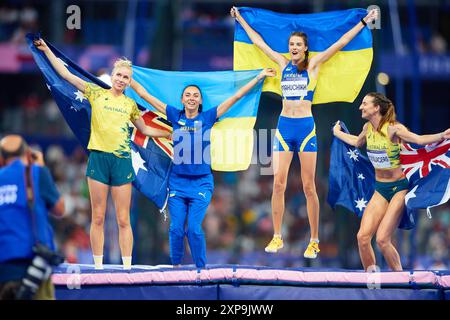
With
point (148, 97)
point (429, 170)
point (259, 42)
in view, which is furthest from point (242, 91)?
point (429, 170)

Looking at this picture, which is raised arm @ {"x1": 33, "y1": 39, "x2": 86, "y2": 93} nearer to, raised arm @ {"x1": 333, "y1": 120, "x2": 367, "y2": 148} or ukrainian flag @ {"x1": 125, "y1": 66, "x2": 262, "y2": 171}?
ukrainian flag @ {"x1": 125, "y1": 66, "x2": 262, "y2": 171}

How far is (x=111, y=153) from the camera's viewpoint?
1083 cm

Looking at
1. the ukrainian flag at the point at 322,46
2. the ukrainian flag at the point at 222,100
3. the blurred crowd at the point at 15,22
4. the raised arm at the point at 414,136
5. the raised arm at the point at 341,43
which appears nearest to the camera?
the raised arm at the point at 414,136

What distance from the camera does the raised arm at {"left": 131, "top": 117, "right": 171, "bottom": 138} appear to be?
444 inches

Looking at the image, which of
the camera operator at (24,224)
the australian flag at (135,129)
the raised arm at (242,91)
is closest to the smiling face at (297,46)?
the raised arm at (242,91)

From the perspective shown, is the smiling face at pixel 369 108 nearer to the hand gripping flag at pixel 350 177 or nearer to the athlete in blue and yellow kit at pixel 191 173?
the hand gripping flag at pixel 350 177

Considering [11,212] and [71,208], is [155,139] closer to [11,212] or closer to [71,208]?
[11,212]

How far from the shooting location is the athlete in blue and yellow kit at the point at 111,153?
1083 cm

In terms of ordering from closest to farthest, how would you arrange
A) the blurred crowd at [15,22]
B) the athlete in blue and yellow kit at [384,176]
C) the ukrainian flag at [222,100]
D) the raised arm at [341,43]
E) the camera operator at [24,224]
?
1. the camera operator at [24,224]
2. the athlete in blue and yellow kit at [384,176]
3. the raised arm at [341,43]
4. the ukrainian flag at [222,100]
5. the blurred crowd at [15,22]

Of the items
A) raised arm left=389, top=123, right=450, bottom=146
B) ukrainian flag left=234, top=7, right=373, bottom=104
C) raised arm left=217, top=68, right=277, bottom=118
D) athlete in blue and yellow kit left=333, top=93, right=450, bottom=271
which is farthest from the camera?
ukrainian flag left=234, top=7, right=373, bottom=104

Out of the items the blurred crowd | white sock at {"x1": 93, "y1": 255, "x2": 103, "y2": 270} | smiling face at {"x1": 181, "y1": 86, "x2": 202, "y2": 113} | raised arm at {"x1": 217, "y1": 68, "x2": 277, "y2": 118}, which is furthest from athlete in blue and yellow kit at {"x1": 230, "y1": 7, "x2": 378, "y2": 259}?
the blurred crowd

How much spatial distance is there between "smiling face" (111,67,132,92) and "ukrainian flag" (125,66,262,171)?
2.64 feet

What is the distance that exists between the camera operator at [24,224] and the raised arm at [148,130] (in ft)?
9.59

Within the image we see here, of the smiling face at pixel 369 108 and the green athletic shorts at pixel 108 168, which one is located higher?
the smiling face at pixel 369 108
